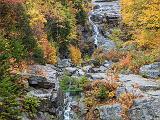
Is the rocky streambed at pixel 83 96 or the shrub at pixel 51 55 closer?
the rocky streambed at pixel 83 96

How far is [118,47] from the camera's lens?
38594 millimetres

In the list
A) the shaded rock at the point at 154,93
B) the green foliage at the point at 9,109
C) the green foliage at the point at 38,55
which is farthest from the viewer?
the green foliage at the point at 38,55

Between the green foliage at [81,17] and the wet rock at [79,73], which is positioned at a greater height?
the wet rock at [79,73]

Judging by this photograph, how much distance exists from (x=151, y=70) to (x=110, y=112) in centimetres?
651

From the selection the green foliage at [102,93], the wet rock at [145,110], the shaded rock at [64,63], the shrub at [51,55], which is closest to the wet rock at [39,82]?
the green foliage at [102,93]

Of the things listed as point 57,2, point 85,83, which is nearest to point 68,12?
point 57,2

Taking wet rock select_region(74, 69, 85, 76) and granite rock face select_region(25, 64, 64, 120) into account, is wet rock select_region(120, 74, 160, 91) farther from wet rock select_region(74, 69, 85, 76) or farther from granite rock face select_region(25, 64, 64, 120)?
granite rock face select_region(25, 64, 64, 120)

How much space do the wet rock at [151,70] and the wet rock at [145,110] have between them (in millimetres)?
4809

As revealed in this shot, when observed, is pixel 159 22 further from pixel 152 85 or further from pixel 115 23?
pixel 115 23

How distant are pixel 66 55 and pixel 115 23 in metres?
13.2

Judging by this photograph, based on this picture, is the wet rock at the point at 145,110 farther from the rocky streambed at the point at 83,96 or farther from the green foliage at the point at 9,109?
the green foliage at the point at 9,109

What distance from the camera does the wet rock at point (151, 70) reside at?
24825mm

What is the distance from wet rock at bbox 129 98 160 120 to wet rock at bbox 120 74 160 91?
190cm

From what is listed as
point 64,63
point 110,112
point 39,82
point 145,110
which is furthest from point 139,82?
point 64,63
